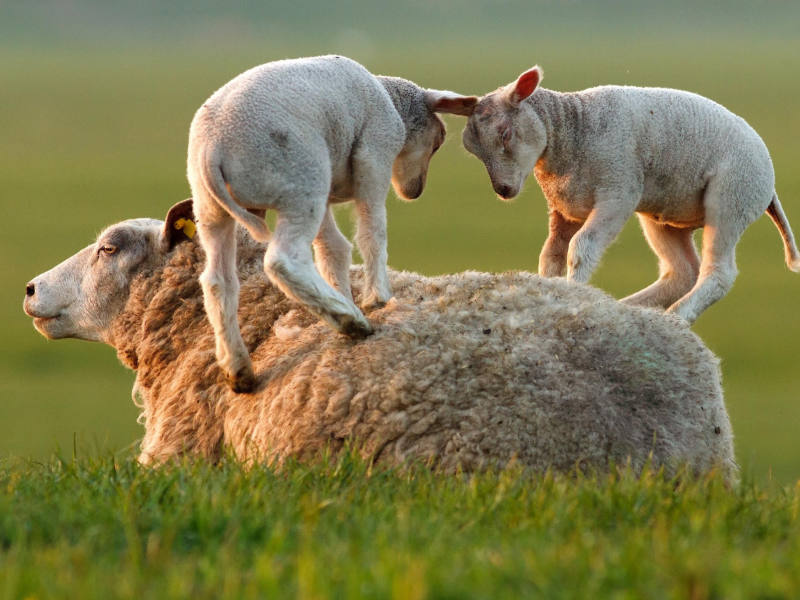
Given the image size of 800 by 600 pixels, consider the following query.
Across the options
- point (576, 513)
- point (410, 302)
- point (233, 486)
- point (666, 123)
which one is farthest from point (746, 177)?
point (233, 486)

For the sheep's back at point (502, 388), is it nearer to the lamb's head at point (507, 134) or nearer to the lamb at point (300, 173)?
the lamb at point (300, 173)

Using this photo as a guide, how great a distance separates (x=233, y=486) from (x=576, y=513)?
119 centimetres

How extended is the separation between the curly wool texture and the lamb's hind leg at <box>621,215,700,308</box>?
1283 mm

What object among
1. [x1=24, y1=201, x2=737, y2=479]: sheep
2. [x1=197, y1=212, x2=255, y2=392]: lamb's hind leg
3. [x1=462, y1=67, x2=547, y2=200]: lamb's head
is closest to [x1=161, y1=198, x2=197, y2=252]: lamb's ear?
[x1=24, y1=201, x2=737, y2=479]: sheep

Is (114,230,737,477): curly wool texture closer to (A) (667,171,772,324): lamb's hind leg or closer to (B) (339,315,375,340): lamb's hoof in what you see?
(B) (339,315,375,340): lamb's hoof

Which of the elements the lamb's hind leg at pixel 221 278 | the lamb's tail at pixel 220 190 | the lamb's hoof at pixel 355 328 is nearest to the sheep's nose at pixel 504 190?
the lamb's hoof at pixel 355 328

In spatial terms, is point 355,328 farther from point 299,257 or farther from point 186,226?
point 186,226

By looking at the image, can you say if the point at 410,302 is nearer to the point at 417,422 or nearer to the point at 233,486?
the point at 417,422

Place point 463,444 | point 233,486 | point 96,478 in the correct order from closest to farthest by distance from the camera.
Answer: point 233,486 → point 96,478 → point 463,444

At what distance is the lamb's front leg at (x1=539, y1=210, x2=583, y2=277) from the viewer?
20.2ft

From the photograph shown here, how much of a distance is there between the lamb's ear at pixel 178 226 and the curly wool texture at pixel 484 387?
2.90ft

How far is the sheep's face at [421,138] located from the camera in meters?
5.34

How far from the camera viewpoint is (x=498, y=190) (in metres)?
5.64

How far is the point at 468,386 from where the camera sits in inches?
173
